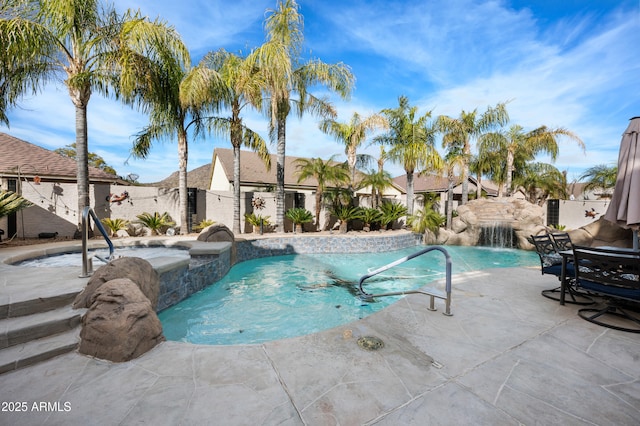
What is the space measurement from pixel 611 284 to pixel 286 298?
221 inches

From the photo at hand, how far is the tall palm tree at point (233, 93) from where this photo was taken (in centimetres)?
1069

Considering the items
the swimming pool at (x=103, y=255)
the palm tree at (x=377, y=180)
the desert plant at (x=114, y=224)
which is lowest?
Answer: the swimming pool at (x=103, y=255)

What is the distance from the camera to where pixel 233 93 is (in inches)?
474

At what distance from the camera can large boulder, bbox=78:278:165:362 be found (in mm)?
2586

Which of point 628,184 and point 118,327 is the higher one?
point 628,184

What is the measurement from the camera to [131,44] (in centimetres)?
889

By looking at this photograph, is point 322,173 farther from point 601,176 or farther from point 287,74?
point 601,176

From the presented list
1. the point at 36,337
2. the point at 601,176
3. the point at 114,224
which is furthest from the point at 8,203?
the point at 601,176

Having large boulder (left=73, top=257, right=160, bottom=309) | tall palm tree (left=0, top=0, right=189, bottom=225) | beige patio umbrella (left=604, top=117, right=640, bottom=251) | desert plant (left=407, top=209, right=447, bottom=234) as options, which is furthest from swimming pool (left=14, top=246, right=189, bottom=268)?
desert plant (left=407, top=209, right=447, bottom=234)

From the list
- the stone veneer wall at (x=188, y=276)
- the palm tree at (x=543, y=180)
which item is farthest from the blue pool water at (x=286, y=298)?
the palm tree at (x=543, y=180)

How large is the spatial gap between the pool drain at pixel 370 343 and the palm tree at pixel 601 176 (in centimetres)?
3015

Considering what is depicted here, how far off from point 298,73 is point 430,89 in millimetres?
8036

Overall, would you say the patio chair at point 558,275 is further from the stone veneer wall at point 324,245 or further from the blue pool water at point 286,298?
the stone veneer wall at point 324,245

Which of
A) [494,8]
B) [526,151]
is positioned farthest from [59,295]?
[526,151]
